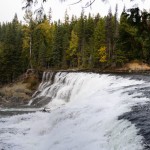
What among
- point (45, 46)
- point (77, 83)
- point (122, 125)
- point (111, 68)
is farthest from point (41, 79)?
point (122, 125)

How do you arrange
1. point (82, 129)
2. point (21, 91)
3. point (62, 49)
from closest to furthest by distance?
point (82, 129)
point (21, 91)
point (62, 49)

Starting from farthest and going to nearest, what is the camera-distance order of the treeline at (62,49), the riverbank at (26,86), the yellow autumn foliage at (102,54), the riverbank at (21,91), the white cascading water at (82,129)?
1. the treeline at (62,49)
2. the yellow autumn foliage at (102,54)
3. the riverbank at (26,86)
4. the riverbank at (21,91)
5. the white cascading water at (82,129)

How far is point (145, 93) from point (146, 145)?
302 inches

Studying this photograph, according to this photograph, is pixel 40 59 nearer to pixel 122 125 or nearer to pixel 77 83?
pixel 77 83

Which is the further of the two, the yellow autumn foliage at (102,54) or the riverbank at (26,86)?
the yellow autumn foliage at (102,54)

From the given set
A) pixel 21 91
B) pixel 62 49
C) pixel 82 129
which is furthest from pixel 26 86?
pixel 82 129

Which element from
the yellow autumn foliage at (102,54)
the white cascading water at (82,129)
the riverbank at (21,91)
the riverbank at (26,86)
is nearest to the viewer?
the white cascading water at (82,129)

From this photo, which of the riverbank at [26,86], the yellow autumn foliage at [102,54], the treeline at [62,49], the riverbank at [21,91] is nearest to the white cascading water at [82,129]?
the riverbank at [21,91]

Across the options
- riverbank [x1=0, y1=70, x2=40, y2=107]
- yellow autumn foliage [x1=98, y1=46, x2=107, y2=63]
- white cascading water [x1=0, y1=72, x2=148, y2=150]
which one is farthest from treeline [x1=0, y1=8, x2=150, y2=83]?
white cascading water [x1=0, y1=72, x2=148, y2=150]

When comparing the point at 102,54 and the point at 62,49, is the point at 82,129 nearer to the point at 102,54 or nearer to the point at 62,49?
the point at 102,54

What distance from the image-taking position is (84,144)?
11.2m

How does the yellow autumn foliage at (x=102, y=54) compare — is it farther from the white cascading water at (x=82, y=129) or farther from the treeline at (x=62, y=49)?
the white cascading water at (x=82, y=129)

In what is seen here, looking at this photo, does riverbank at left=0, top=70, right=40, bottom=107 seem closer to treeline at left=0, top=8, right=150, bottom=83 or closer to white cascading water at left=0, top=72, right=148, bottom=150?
treeline at left=0, top=8, right=150, bottom=83

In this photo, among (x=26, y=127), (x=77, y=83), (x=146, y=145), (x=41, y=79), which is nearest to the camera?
(x=146, y=145)
